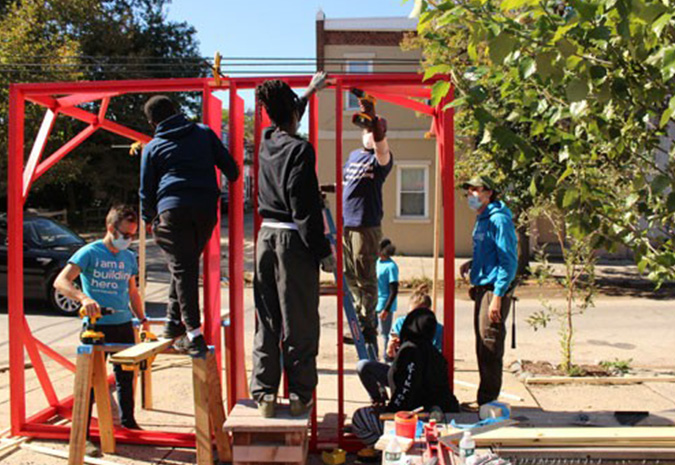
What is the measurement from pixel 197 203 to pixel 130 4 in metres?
27.6

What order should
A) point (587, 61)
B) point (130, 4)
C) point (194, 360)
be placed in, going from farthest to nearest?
point (130, 4), point (194, 360), point (587, 61)

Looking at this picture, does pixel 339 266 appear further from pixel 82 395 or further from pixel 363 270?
pixel 82 395

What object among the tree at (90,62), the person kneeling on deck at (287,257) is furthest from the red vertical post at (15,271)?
the tree at (90,62)

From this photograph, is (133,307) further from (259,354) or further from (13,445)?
(259,354)

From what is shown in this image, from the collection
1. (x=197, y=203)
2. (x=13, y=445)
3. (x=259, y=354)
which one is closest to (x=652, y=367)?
(x=259, y=354)

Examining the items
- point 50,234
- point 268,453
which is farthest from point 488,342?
point 50,234

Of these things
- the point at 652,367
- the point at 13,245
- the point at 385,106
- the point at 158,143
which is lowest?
the point at 652,367

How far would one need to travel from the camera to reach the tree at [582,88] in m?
2.58

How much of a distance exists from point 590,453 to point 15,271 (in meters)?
4.40

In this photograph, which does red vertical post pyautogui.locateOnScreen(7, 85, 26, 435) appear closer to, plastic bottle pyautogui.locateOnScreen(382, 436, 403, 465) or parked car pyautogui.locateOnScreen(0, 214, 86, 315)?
plastic bottle pyautogui.locateOnScreen(382, 436, 403, 465)

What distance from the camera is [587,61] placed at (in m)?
2.72

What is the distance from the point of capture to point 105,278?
5074 mm

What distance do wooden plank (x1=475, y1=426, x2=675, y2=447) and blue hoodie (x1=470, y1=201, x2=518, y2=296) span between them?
1.29 metres

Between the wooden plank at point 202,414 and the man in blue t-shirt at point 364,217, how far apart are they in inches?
62.4
